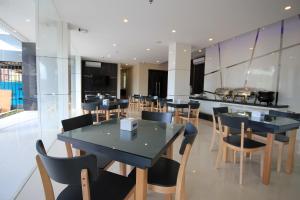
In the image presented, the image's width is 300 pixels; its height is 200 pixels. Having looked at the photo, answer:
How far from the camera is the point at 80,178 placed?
2.75 feet

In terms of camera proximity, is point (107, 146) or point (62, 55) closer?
point (107, 146)

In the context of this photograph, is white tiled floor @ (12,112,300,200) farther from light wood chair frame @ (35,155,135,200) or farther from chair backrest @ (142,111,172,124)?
light wood chair frame @ (35,155,135,200)

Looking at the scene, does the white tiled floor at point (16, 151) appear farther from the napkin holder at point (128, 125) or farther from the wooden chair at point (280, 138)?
the wooden chair at point (280, 138)

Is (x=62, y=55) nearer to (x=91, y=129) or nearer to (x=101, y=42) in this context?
(x=101, y=42)

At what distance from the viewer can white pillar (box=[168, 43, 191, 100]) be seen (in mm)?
6242

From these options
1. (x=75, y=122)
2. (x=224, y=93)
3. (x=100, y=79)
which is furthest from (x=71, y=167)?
(x=100, y=79)

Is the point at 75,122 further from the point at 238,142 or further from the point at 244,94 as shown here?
the point at 244,94

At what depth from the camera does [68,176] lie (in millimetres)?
837

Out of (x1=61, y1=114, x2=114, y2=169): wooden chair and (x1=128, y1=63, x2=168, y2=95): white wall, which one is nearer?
(x1=61, y1=114, x2=114, y2=169): wooden chair

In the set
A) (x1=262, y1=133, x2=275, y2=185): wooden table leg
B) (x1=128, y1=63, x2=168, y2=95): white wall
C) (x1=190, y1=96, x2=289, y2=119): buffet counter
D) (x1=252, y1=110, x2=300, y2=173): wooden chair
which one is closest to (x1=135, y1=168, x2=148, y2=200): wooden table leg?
(x1=262, y1=133, x2=275, y2=185): wooden table leg

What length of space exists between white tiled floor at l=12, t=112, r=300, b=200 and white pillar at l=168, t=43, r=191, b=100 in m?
3.76

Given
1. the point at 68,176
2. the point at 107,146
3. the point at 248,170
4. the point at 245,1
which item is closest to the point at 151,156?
the point at 107,146

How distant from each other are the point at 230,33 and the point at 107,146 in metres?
5.38

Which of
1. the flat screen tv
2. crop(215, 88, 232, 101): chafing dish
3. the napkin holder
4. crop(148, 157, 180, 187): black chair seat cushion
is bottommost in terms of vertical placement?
crop(148, 157, 180, 187): black chair seat cushion
